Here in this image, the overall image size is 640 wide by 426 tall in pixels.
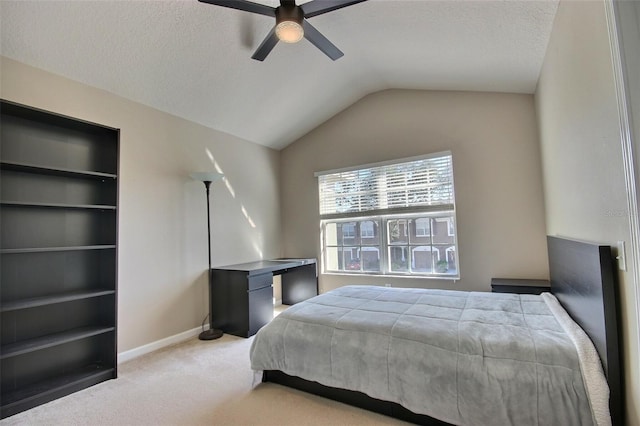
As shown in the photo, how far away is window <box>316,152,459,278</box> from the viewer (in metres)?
3.89

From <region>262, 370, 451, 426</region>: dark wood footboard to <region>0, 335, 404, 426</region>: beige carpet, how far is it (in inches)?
1.4

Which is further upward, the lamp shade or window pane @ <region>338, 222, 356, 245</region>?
the lamp shade

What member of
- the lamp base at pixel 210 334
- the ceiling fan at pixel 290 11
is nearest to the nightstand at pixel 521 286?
the ceiling fan at pixel 290 11

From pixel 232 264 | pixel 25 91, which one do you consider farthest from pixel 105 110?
pixel 232 264

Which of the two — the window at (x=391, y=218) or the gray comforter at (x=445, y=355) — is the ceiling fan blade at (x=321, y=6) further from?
the window at (x=391, y=218)

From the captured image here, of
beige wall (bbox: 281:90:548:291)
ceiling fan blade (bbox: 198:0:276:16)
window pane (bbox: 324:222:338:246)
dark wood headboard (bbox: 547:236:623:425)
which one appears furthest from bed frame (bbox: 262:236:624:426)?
window pane (bbox: 324:222:338:246)

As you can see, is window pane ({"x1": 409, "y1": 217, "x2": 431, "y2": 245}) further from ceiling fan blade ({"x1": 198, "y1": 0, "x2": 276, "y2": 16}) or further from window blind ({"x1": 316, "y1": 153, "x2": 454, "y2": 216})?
ceiling fan blade ({"x1": 198, "y1": 0, "x2": 276, "y2": 16})

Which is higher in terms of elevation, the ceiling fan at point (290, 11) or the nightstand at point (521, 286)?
the ceiling fan at point (290, 11)

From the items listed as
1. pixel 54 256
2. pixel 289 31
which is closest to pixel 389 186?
pixel 289 31

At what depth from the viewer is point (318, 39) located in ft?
7.79

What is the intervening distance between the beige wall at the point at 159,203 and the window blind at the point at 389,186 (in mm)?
1364

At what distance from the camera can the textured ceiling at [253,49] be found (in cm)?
223

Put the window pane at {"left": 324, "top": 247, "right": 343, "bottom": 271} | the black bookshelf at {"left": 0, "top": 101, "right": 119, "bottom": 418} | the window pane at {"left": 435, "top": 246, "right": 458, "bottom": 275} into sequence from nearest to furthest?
1. the black bookshelf at {"left": 0, "top": 101, "right": 119, "bottom": 418}
2. the window pane at {"left": 435, "top": 246, "right": 458, "bottom": 275}
3. the window pane at {"left": 324, "top": 247, "right": 343, "bottom": 271}

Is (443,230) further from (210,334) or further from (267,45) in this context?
(210,334)
